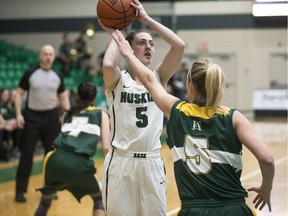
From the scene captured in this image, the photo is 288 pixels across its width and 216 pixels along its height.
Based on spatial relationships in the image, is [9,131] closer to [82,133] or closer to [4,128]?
[4,128]

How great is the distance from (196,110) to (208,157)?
262 millimetres

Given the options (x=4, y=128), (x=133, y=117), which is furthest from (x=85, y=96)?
(x=4, y=128)

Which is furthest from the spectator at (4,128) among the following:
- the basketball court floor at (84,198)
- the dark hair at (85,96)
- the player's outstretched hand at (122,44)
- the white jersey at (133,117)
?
the player's outstretched hand at (122,44)

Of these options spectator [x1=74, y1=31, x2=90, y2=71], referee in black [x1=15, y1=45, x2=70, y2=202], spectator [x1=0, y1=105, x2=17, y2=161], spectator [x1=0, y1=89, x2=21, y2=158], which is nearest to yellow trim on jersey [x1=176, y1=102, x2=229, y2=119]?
referee in black [x1=15, y1=45, x2=70, y2=202]

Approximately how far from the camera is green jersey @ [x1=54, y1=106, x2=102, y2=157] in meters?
5.40

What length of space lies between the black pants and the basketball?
403cm

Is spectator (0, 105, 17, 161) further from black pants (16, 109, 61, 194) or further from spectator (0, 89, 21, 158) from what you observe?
black pants (16, 109, 61, 194)

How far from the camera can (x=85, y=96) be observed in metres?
5.56

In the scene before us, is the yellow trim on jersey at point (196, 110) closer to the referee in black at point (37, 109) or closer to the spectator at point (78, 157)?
the spectator at point (78, 157)

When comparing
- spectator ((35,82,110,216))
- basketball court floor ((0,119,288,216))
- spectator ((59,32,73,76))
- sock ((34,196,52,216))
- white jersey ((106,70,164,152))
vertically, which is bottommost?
basketball court floor ((0,119,288,216))

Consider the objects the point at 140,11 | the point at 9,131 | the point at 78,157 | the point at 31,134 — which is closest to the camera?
the point at 140,11

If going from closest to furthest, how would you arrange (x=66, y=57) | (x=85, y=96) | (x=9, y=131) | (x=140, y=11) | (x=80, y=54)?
(x=140, y=11)
(x=85, y=96)
(x=9, y=131)
(x=66, y=57)
(x=80, y=54)

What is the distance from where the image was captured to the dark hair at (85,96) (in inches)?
217

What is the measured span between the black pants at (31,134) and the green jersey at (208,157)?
16.1ft
